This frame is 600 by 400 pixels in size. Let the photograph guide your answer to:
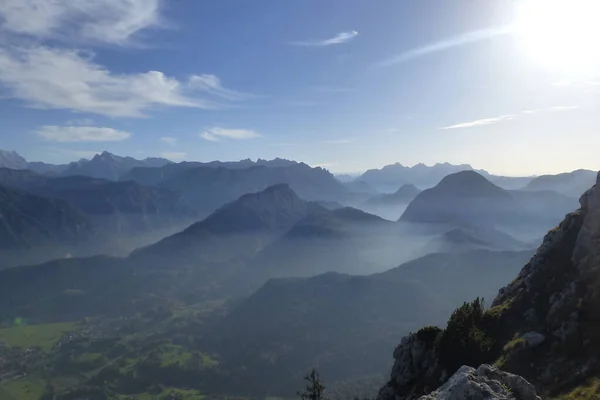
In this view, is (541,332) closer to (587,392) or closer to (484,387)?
(587,392)

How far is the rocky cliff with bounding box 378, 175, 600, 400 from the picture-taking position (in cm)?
5160

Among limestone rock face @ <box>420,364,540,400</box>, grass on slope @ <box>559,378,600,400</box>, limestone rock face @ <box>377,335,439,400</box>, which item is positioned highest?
limestone rock face @ <box>420,364,540,400</box>

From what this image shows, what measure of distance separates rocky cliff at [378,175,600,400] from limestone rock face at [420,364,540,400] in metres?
18.2

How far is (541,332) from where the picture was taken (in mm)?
60219

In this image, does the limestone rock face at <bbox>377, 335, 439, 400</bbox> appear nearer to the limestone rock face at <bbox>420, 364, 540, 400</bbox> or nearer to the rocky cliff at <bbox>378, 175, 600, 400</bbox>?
the rocky cliff at <bbox>378, 175, 600, 400</bbox>

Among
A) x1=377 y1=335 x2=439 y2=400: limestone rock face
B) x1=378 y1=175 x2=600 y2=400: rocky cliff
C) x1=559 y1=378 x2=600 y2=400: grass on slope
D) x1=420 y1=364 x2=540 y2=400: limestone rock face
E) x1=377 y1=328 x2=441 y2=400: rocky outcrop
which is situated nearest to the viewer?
x1=420 y1=364 x2=540 y2=400: limestone rock face

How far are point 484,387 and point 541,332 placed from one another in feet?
128

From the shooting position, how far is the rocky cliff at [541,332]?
51603 millimetres

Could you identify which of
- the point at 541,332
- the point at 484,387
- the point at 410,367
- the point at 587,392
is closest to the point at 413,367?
the point at 410,367

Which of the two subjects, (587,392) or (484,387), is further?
(587,392)

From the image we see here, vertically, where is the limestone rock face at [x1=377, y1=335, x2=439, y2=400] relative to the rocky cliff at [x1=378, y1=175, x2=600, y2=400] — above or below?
below

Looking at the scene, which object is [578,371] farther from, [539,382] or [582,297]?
[582,297]

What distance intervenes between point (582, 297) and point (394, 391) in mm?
32224

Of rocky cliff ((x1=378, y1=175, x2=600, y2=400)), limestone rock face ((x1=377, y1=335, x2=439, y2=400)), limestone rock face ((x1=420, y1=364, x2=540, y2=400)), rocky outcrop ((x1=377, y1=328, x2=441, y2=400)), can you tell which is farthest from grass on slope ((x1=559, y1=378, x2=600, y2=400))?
limestone rock face ((x1=377, y1=335, x2=439, y2=400))
